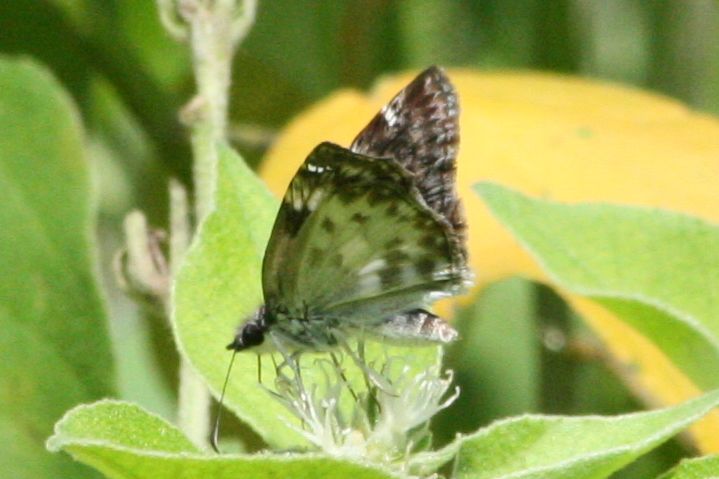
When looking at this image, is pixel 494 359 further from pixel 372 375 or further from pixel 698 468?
pixel 698 468

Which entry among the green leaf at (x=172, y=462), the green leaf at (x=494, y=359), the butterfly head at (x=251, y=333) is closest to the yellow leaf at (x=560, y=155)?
the green leaf at (x=494, y=359)

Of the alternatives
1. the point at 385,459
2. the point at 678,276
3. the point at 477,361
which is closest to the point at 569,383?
the point at 477,361

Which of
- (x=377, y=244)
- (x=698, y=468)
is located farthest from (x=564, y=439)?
(x=377, y=244)

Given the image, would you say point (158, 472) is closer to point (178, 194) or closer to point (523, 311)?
point (178, 194)

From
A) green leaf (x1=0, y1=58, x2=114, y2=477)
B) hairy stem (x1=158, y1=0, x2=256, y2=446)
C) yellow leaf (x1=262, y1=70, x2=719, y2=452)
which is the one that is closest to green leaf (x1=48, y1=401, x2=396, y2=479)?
hairy stem (x1=158, y1=0, x2=256, y2=446)

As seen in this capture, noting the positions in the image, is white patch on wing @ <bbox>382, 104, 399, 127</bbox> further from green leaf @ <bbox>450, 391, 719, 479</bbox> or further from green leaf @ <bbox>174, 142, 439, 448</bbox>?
green leaf @ <bbox>450, 391, 719, 479</bbox>
